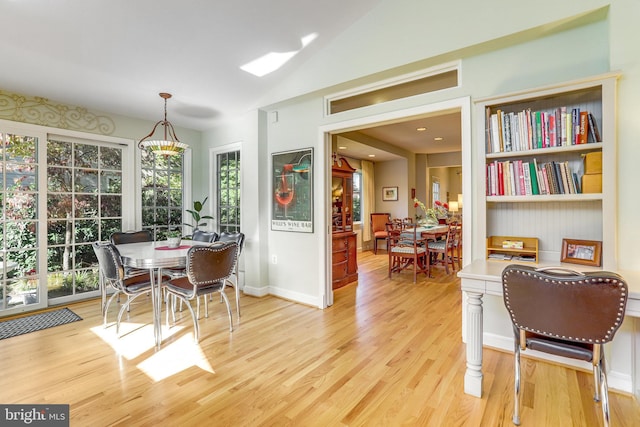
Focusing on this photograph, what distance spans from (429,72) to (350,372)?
8.81 ft

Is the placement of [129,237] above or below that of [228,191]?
below

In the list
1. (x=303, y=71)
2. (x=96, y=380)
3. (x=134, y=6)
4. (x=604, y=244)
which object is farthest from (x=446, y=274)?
(x=134, y=6)

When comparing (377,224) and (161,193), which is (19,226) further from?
(377,224)

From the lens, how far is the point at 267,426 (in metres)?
1.75

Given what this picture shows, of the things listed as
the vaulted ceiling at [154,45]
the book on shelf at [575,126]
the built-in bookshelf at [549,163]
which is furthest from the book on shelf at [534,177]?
the vaulted ceiling at [154,45]

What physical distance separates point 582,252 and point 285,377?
2290 millimetres

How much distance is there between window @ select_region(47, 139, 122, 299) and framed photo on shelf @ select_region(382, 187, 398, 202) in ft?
21.0

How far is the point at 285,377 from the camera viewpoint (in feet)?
7.39

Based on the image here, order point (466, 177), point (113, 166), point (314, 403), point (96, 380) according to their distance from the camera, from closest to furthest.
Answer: point (314, 403) → point (96, 380) → point (466, 177) → point (113, 166)

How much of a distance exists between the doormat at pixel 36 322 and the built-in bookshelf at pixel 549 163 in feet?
13.8

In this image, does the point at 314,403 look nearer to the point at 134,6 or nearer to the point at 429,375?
the point at 429,375

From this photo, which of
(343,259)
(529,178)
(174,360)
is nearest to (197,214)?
(343,259)

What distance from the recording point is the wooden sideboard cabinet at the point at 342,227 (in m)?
4.65

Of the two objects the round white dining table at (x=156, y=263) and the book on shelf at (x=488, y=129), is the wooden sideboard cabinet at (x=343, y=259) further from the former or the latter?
the book on shelf at (x=488, y=129)
